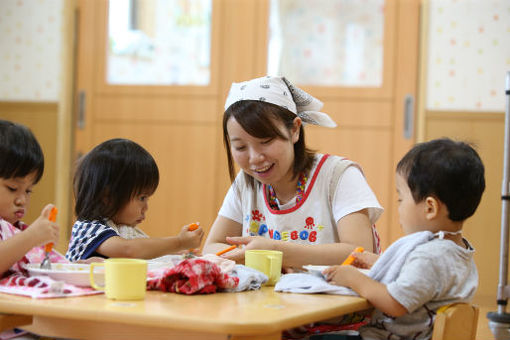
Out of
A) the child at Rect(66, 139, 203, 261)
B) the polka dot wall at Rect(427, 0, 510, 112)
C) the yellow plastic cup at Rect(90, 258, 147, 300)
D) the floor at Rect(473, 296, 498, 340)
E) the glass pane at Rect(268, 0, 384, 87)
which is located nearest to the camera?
the yellow plastic cup at Rect(90, 258, 147, 300)

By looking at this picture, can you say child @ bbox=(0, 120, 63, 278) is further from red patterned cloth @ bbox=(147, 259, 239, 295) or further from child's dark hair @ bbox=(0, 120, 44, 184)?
red patterned cloth @ bbox=(147, 259, 239, 295)

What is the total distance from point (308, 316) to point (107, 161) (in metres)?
0.86

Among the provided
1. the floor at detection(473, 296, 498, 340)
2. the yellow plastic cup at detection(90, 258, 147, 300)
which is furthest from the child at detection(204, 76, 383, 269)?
the floor at detection(473, 296, 498, 340)

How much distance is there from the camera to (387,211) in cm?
386

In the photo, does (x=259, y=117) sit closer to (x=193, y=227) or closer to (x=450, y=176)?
(x=193, y=227)

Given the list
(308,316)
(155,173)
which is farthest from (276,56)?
(308,316)

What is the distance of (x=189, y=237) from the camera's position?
165cm

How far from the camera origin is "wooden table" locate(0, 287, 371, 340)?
2.88 feet

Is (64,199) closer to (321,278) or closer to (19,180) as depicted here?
(19,180)

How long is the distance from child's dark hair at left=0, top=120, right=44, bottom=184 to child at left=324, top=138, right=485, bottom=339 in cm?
65

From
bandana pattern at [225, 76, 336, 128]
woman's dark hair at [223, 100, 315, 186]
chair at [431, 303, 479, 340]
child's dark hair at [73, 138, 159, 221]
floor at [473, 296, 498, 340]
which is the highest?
bandana pattern at [225, 76, 336, 128]

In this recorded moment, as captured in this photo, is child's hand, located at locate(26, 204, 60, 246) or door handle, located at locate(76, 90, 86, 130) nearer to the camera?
child's hand, located at locate(26, 204, 60, 246)

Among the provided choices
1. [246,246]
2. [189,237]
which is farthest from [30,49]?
[246,246]

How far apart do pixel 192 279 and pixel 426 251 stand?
43 cm
